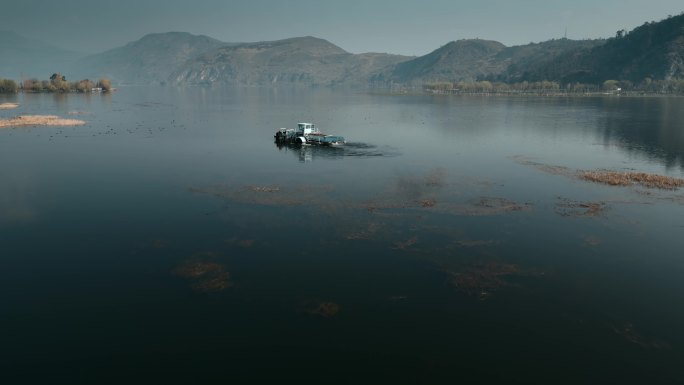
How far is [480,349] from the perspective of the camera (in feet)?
73.6

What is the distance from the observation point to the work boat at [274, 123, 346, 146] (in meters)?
85.3

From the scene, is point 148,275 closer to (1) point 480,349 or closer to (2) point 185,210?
(2) point 185,210

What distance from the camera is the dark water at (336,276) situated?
21.4 m

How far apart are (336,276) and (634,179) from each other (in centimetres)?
4960

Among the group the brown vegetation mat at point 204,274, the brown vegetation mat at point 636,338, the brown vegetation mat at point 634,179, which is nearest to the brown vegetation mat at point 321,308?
the brown vegetation mat at point 204,274

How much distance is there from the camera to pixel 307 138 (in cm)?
8706

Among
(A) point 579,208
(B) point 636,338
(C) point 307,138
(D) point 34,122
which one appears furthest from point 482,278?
(D) point 34,122

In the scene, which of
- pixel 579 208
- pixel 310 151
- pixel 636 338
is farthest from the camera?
pixel 310 151

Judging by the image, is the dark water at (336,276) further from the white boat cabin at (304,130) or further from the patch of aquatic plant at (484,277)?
the white boat cabin at (304,130)

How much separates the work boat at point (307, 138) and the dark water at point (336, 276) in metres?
23.7

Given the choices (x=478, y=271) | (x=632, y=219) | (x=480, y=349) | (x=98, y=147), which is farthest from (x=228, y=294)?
(x=98, y=147)

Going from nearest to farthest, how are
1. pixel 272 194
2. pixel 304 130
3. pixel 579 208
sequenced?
pixel 579 208, pixel 272 194, pixel 304 130

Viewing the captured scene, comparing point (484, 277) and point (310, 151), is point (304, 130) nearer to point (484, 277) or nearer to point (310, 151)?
point (310, 151)

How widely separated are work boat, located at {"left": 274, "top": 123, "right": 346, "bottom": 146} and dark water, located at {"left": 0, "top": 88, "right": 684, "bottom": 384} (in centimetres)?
2374
